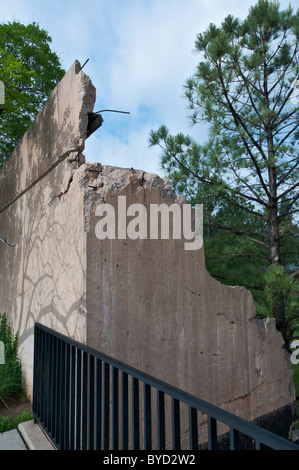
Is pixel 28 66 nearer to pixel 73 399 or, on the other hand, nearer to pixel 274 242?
pixel 274 242

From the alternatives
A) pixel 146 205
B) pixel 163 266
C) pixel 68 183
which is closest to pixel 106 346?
pixel 163 266

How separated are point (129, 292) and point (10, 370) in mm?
2326

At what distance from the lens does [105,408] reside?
2.07 metres

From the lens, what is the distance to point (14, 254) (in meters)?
5.83

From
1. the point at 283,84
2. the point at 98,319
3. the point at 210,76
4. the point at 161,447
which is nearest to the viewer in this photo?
the point at 161,447

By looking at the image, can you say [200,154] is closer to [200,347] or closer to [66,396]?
[200,347]

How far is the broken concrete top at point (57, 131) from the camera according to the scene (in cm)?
367

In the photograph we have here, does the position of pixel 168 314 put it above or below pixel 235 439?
above

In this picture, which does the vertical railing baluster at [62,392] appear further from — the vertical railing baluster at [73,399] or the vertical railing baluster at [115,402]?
the vertical railing baluster at [115,402]

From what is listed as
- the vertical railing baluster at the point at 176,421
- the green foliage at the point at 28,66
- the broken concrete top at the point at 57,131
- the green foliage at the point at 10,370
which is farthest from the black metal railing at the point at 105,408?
the green foliage at the point at 28,66

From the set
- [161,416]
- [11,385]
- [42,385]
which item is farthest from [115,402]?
[11,385]

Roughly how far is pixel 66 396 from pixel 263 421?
2991mm

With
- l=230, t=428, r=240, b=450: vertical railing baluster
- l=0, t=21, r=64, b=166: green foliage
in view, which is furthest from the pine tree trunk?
l=0, t=21, r=64, b=166: green foliage

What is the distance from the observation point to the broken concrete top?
12.1 feet
